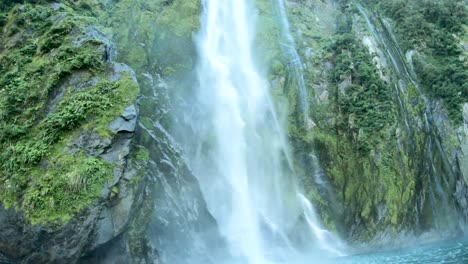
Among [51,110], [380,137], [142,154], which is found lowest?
[380,137]

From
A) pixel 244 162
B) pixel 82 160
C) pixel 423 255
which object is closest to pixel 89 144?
pixel 82 160

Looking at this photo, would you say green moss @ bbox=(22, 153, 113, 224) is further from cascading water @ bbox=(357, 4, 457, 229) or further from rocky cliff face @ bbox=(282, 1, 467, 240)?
cascading water @ bbox=(357, 4, 457, 229)

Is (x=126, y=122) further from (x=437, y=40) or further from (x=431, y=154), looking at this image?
(x=437, y=40)

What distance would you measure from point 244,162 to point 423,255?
7.06 m

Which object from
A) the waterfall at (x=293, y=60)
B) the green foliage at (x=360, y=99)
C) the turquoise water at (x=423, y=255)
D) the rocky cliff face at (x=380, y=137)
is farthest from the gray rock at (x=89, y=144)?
the green foliage at (x=360, y=99)

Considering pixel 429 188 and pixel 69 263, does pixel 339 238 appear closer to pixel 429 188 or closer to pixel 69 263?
pixel 429 188

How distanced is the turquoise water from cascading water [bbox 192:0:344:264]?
1488mm

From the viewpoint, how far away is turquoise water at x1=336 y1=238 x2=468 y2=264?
39.6 feet

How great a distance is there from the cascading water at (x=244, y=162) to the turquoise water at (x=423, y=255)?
149 centimetres

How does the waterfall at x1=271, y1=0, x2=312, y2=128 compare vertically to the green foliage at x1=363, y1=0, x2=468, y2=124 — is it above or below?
below

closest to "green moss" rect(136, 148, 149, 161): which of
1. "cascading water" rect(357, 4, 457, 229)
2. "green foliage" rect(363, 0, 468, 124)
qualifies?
"cascading water" rect(357, 4, 457, 229)

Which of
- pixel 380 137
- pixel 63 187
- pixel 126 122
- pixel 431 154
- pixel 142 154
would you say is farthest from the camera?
pixel 431 154

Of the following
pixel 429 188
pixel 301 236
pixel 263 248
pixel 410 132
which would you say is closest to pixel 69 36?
pixel 263 248

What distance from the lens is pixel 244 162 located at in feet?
49.1
